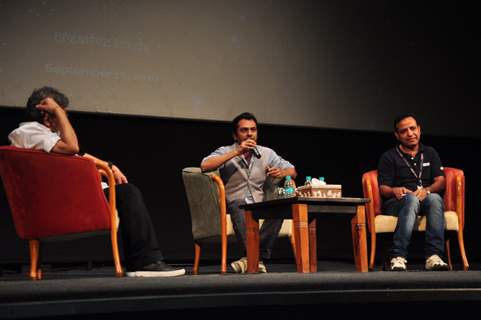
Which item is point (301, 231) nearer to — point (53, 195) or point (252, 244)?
point (252, 244)

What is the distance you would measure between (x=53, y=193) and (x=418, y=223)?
225cm

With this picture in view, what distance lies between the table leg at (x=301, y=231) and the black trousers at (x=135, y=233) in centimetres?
74

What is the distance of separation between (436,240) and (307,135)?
2252 mm

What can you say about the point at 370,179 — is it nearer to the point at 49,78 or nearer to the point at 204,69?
the point at 204,69

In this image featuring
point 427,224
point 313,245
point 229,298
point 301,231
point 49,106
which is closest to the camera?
point 229,298

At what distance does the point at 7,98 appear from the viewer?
4.59 metres

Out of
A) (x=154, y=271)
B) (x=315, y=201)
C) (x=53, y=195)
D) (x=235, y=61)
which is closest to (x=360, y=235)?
(x=315, y=201)

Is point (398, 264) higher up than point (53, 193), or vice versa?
point (53, 193)

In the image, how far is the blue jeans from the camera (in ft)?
13.6

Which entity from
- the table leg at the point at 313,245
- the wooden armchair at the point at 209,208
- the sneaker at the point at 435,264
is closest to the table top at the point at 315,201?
the wooden armchair at the point at 209,208

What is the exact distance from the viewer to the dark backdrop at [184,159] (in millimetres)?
5266

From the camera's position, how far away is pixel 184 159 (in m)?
5.70

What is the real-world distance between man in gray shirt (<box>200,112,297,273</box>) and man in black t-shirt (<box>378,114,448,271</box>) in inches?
25.8

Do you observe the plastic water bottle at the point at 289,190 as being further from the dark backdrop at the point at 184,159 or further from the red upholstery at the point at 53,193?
the dark backdrop at the point at 184,159
